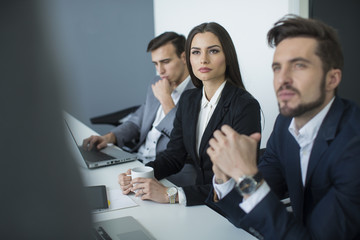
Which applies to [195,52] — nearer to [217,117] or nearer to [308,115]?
[217,117]

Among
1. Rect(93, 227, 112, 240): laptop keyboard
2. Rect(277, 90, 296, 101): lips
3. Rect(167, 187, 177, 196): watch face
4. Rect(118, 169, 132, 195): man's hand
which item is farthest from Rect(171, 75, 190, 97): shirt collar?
Rect(93, 227, 112, 240): laptop keyboard

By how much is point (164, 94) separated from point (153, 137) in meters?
0.31

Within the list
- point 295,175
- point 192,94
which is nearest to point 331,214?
point 295,175

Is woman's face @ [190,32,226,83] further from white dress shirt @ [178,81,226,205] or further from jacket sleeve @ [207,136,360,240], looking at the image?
jacket sleeve @ [207,136,360,240]

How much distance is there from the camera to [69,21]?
445 centimetres

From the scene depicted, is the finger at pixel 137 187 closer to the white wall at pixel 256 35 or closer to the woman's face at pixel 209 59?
the woman's face at pixel 209 59

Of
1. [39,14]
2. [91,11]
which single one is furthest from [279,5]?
[91,11]

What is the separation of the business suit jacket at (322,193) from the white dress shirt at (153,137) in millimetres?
1298

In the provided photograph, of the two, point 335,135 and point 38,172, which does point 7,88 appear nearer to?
point 38,172

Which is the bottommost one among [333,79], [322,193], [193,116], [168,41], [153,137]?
[153,137]

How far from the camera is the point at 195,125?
1.95 m

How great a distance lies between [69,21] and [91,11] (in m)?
0.30

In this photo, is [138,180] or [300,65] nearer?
[300,65]

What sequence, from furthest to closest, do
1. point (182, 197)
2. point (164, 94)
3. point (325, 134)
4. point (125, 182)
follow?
point (164, 94)
point (125, 182)
point (182, 197)
point (325, 134)
